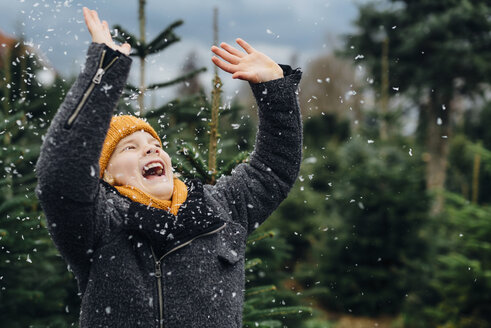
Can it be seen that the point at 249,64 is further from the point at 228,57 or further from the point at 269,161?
the point at 269,161

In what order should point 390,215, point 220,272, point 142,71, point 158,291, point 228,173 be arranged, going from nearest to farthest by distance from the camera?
point 158,291, point 220,272, point 228,173, point 142,71, point 390,215

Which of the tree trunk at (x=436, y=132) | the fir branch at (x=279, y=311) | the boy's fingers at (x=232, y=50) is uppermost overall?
the tree trunk at (x=436, y=132)

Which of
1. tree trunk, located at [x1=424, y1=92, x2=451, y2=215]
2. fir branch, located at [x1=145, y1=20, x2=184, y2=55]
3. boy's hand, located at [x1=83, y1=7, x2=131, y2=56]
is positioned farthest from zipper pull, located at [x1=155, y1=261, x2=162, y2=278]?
tree trunk, located at [x1=424, y1=92, x2=451, y2=215]

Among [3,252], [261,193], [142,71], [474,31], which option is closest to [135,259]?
[261,193]

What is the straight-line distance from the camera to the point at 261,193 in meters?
2.18

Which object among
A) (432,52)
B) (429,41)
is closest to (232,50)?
(429,41)

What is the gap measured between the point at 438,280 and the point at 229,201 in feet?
19.2

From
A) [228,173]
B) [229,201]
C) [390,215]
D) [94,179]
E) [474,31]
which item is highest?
[474,31]

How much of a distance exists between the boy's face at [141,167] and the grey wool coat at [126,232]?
8 centimetres

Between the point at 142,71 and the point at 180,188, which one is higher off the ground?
the point at 142,71

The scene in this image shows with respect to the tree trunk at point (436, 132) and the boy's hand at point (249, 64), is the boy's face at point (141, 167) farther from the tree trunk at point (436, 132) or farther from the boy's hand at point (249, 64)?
the tree trunk at point (436, 132)

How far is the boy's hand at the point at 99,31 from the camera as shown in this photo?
1.75 m

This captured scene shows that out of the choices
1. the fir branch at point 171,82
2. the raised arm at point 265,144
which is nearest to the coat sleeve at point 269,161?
the raised arm at point 265,144

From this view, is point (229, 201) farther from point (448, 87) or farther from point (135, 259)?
point (448, 87)
